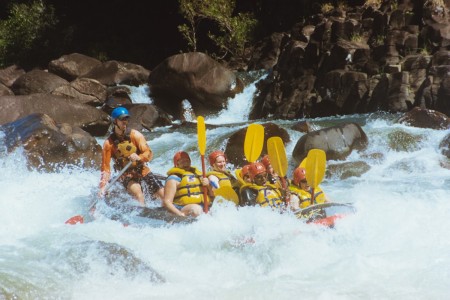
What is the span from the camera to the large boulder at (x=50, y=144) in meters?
8.12

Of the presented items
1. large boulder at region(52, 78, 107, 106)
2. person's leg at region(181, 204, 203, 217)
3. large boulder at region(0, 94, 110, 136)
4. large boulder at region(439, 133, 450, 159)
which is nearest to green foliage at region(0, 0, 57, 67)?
large boulder at region(52, 78, 107, 106)

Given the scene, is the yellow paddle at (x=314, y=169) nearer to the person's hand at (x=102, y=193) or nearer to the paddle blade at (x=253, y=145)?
the paddle blade at (x=253, y=145)

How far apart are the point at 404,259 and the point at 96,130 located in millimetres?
7792

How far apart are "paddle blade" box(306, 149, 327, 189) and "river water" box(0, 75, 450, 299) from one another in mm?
425

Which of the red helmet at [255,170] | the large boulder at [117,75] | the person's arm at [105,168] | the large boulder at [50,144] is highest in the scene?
the large boulder at [117,75]

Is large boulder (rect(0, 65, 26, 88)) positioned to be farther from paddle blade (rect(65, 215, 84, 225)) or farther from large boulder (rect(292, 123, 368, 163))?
paddle blade (rect(65, 215, 84, 225))

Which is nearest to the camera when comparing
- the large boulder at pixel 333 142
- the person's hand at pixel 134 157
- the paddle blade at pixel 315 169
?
Result: the paddle blade at pixel 315 169

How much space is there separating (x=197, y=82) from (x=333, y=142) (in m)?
5.49

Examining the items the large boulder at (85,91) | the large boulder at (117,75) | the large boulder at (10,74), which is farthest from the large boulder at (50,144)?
the large boulder at (10,74)

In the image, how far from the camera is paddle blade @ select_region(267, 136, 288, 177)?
17.6 ft

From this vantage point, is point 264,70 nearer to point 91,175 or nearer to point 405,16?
point 405,16

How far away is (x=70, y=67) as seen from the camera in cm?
1590

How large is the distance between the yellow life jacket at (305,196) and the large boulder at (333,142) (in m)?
2.91

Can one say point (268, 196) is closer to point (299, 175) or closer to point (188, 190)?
point (299, 175)
